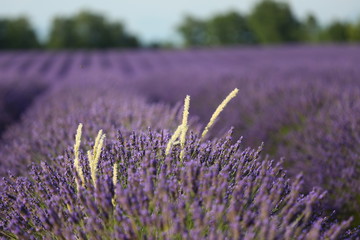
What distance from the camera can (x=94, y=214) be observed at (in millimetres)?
1300

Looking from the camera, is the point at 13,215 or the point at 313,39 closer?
the point at 13,215

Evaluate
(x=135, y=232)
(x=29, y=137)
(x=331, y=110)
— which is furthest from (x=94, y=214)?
(x=331, y=110)

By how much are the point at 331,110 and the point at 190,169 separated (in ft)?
7.94

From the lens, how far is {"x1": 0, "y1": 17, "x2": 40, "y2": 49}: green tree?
98.8ft

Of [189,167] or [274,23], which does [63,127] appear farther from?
[274,23]

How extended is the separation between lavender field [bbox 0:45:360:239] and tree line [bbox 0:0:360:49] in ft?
89.0

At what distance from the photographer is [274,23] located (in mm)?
34094

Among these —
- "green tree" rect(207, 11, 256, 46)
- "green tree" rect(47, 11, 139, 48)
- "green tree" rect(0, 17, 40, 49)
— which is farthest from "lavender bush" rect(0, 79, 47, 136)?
"green tree" rect(207, 11, 256, 46)

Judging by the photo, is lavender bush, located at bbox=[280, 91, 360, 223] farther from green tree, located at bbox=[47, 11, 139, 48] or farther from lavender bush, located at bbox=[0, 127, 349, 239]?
green tree, located at bbox=[47, 11, 139, 48]

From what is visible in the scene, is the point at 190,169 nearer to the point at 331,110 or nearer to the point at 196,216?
the point at 196,216

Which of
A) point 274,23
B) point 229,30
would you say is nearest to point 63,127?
point 274,23

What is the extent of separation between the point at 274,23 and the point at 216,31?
5115 mm

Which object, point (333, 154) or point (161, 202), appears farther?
point (333, 154)

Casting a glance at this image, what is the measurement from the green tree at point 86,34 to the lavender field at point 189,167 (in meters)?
27.1
